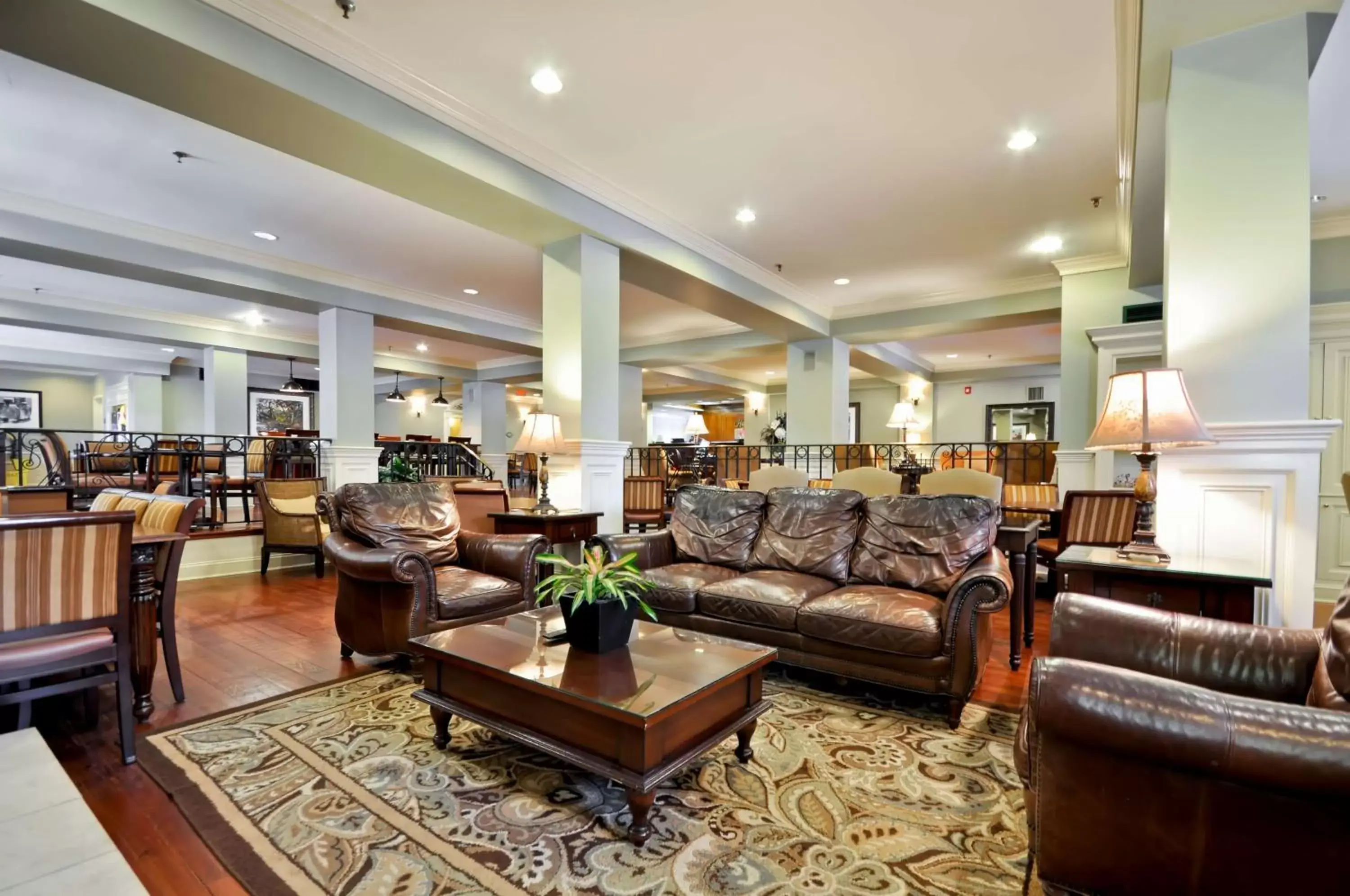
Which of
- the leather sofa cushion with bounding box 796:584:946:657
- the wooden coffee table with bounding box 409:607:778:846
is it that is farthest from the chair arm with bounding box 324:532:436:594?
the leather sofa cushion with bounding box 796:584:946:657

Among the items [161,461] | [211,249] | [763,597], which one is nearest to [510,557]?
[763,597]

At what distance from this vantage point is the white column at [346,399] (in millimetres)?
6309

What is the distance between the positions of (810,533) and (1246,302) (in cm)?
210

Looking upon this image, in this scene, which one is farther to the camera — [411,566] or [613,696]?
[411,566]

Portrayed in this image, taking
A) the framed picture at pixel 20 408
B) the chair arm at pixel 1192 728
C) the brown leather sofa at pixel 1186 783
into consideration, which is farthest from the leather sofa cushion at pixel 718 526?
the framed picture at pixel 20 408

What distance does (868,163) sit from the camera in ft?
13.3

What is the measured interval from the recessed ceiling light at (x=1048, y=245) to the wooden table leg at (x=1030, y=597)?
3.16 m

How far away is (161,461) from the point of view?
8273mm

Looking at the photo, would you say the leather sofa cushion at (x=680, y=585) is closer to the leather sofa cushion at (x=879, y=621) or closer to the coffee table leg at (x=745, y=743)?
the leather sofa cushion at (x=879, y=621)

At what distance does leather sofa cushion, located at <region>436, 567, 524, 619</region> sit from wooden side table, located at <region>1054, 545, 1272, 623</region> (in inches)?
99.9

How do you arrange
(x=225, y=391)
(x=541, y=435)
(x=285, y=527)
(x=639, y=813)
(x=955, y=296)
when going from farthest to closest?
(x=225, y=391)
(x=955, y=296)
(x=285, y=527)
(x=541, y=435)
(x=639, y=813)

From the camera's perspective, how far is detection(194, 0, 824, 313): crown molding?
8.77 feet

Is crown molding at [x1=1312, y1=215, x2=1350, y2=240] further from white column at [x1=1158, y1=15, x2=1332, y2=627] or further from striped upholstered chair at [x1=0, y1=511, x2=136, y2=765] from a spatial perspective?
striped upholstered chair at [x1=0, y1=511, x2=136, y2=765]

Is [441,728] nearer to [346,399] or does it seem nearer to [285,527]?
[285,527]
